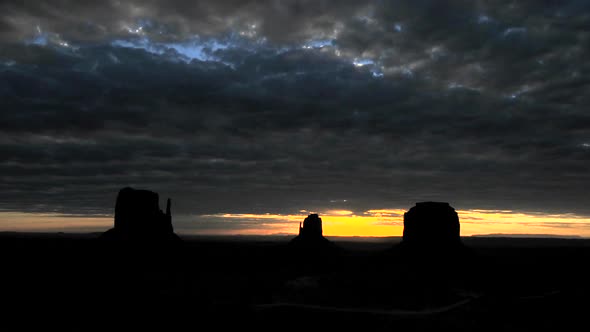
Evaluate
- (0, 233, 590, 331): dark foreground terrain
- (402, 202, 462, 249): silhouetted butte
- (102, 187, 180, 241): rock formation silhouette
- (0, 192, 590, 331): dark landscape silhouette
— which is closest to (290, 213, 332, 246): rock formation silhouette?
(0, 192, 590, 331): dark landscape silhouette

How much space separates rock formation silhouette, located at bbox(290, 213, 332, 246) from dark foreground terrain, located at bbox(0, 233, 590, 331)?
48.5m

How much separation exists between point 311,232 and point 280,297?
289ft

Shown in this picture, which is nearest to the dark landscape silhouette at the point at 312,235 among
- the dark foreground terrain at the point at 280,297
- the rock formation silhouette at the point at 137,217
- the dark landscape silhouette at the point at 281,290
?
the dark landscape silhouette at the point at 281,290

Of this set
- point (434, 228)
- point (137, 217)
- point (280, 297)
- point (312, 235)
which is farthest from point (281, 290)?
point (312, 235)

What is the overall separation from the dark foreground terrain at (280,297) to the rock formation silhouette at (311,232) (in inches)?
1909

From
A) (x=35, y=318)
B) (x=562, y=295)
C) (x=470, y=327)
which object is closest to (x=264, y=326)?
(x=470, y=327)

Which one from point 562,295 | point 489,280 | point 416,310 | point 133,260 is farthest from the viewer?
point 133,260

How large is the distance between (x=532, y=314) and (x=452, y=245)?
25.6 m

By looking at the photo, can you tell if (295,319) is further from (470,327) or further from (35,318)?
(35,318)

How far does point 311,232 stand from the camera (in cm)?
15025

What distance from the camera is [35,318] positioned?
161 ft

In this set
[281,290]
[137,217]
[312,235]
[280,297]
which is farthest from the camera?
[312,235]

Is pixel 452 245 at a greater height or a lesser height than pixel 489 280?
greater

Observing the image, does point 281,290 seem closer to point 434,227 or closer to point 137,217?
point 434,227
